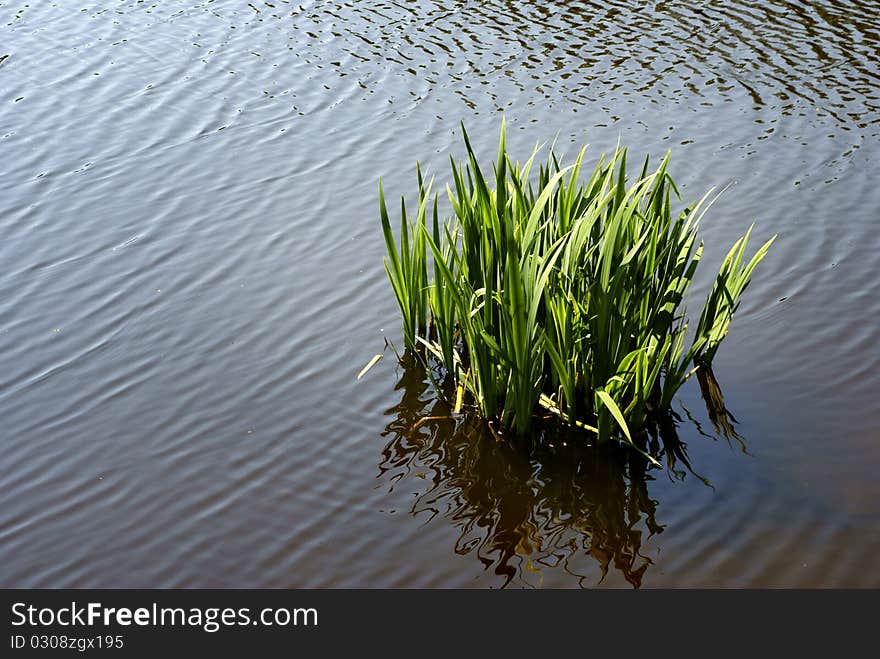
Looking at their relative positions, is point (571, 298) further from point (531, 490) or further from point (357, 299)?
point (357, 299)

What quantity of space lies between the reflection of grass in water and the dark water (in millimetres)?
14

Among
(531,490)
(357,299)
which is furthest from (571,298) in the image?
(357,299)

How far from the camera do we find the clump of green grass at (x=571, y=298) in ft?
14.2

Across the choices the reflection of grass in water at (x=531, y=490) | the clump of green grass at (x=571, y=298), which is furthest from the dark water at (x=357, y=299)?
the clump of green grass at (x=571, y=298)

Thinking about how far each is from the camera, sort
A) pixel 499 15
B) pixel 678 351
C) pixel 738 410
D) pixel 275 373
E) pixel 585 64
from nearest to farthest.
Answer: pixel 678 351 → pixel 738 410 → pixel 275 373 → pixel 585 64 → pixel 499 15

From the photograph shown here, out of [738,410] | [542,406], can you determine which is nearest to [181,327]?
[542,406]

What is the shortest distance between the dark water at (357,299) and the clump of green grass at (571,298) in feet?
0.92

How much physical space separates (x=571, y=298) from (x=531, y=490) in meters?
0.86

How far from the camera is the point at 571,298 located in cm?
439

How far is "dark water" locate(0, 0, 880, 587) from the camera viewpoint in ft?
14.0

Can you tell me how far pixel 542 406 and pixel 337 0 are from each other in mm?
7291

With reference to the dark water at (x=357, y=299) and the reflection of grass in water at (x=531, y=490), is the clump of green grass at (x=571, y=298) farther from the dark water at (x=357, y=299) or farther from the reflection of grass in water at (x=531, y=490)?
the dark water at (x=357, y=299)

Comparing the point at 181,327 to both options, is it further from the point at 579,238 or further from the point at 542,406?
the point at 579,238

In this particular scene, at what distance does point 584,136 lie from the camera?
7988 mm
